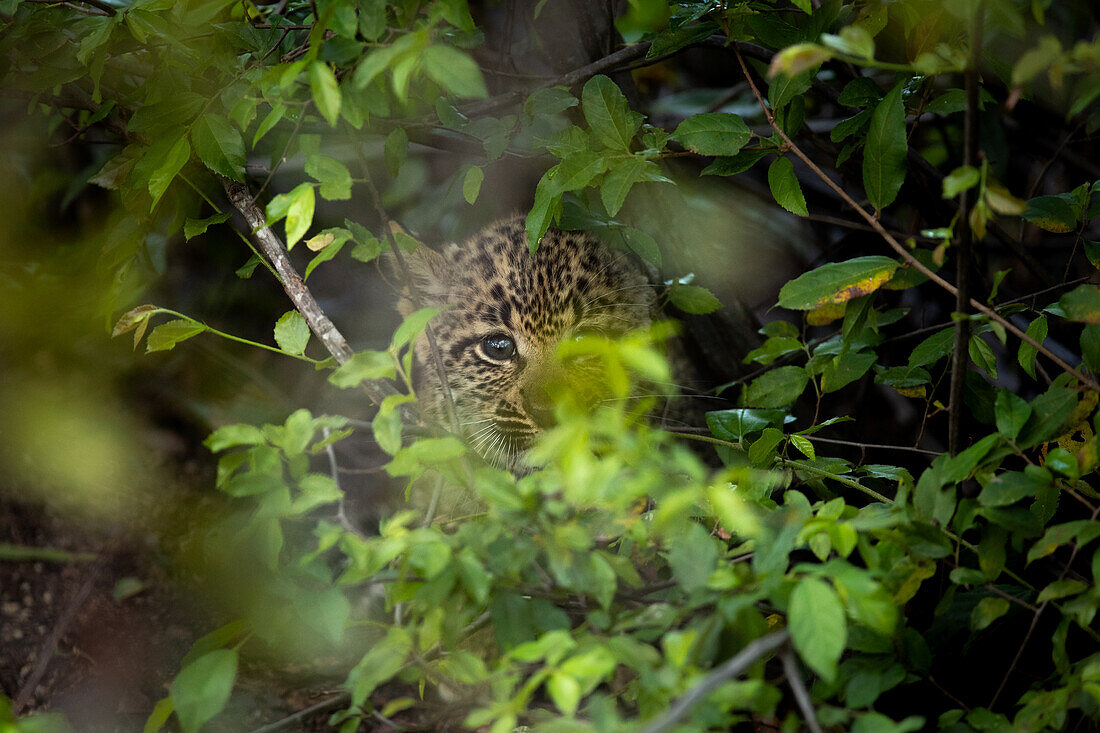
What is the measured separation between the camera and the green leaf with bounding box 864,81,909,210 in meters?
1.28

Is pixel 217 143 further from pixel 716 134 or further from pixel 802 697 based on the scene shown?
pixel 802 697

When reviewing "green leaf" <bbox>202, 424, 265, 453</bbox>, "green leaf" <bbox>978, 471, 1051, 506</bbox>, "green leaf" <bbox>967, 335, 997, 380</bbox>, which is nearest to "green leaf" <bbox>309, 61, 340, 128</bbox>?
"green leaf" <bbox>202, 424, 265, 453</bbox>

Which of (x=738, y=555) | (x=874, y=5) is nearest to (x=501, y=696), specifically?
(x=738, y=555)

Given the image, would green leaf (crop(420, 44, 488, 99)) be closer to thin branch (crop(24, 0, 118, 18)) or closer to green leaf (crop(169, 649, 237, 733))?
green leaf (crop(169, 649, 237, 733))

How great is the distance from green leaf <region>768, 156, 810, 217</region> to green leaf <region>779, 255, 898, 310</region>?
21 cm

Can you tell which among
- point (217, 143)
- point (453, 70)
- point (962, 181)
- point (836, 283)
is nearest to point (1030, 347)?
point (836, 283)

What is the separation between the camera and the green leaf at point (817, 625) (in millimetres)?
846

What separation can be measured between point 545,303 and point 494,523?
57.2 inches

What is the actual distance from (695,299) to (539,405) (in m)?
0.53

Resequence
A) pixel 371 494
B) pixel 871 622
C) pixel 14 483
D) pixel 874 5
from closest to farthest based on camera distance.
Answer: pixel 871 622, pixel 874 5, pixel 14 483, pixel 371 494

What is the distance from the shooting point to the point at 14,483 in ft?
8.42

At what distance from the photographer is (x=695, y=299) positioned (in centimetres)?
200

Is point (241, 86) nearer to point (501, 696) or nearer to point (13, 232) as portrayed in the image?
point (501, 696)

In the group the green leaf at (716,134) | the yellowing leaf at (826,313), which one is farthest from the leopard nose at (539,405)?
the green leaf at (716,134)
